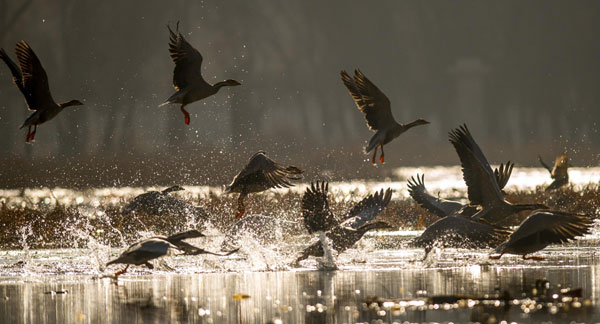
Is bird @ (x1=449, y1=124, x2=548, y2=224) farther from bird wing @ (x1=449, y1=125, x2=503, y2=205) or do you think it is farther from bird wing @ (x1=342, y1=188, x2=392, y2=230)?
bird wing @ (x1=342, y1=188, x2=392, y2=230)

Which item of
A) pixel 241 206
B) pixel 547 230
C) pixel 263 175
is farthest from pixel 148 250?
pixel 547 230

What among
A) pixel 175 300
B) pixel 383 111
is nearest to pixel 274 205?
pixel 383 111

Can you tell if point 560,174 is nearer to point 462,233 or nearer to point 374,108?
point 374,108

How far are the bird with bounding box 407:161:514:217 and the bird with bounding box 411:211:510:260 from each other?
2.79 m

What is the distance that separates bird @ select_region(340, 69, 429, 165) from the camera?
17594 mm

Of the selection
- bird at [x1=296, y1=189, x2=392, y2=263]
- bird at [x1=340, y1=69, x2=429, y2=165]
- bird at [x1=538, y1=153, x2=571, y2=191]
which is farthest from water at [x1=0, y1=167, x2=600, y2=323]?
bird at [x1=538, y1=153, x2=571, y2=191]

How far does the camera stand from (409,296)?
11234mm

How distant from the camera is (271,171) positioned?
55.8 feet

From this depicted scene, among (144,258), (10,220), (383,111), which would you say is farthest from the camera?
(10,220)

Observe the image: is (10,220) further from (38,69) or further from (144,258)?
(144,258)

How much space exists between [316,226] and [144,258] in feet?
9.62

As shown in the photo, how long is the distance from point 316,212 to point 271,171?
2.01 m

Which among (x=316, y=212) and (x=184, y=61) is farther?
(x=184, y=61)

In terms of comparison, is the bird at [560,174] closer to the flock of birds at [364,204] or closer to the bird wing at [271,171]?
the flock of birds at [364,204]
